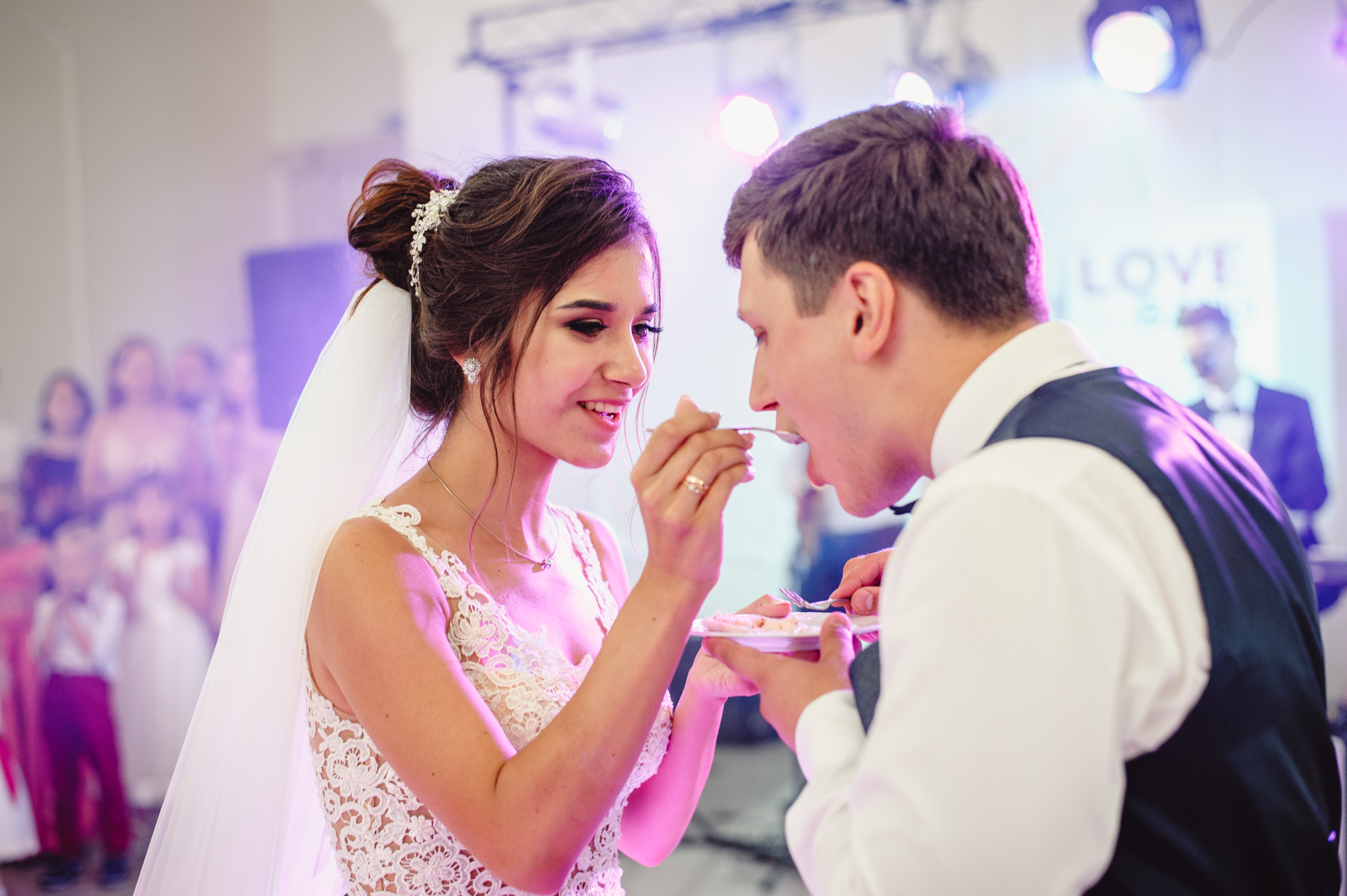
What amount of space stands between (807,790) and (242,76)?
7.68 m

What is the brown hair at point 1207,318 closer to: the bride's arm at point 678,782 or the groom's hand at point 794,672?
the bride's arm at point 678,782

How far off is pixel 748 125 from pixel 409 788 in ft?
16.0

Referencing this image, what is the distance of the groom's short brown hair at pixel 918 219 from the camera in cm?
110

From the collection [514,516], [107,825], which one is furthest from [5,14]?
[514,516]

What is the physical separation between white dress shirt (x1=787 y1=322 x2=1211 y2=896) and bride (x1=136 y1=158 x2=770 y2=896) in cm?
50

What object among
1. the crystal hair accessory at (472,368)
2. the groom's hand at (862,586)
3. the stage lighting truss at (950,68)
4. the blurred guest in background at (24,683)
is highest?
the stage lighting truss at (950,68)

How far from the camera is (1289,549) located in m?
1.02

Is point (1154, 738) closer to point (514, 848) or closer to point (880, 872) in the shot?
point (880, 872)

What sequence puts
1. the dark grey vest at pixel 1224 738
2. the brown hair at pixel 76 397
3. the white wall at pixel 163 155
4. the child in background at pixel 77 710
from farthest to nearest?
1. the white wall at pixel 163 155
2. the brown hair at pixel 76 397
3. the child in background at pixel 77 710
4. the dark grey vest at pixel 1224 738

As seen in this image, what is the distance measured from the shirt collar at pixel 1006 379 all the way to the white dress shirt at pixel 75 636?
17.6 feet

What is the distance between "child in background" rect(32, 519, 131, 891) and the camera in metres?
4.84

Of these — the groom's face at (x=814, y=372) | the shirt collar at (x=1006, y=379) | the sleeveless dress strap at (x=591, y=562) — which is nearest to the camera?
the shirt collar at (x=1006, y=379)

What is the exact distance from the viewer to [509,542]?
1.92 m

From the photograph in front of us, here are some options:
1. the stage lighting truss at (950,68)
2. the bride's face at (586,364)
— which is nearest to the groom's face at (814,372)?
the bride's face at (586,364)
